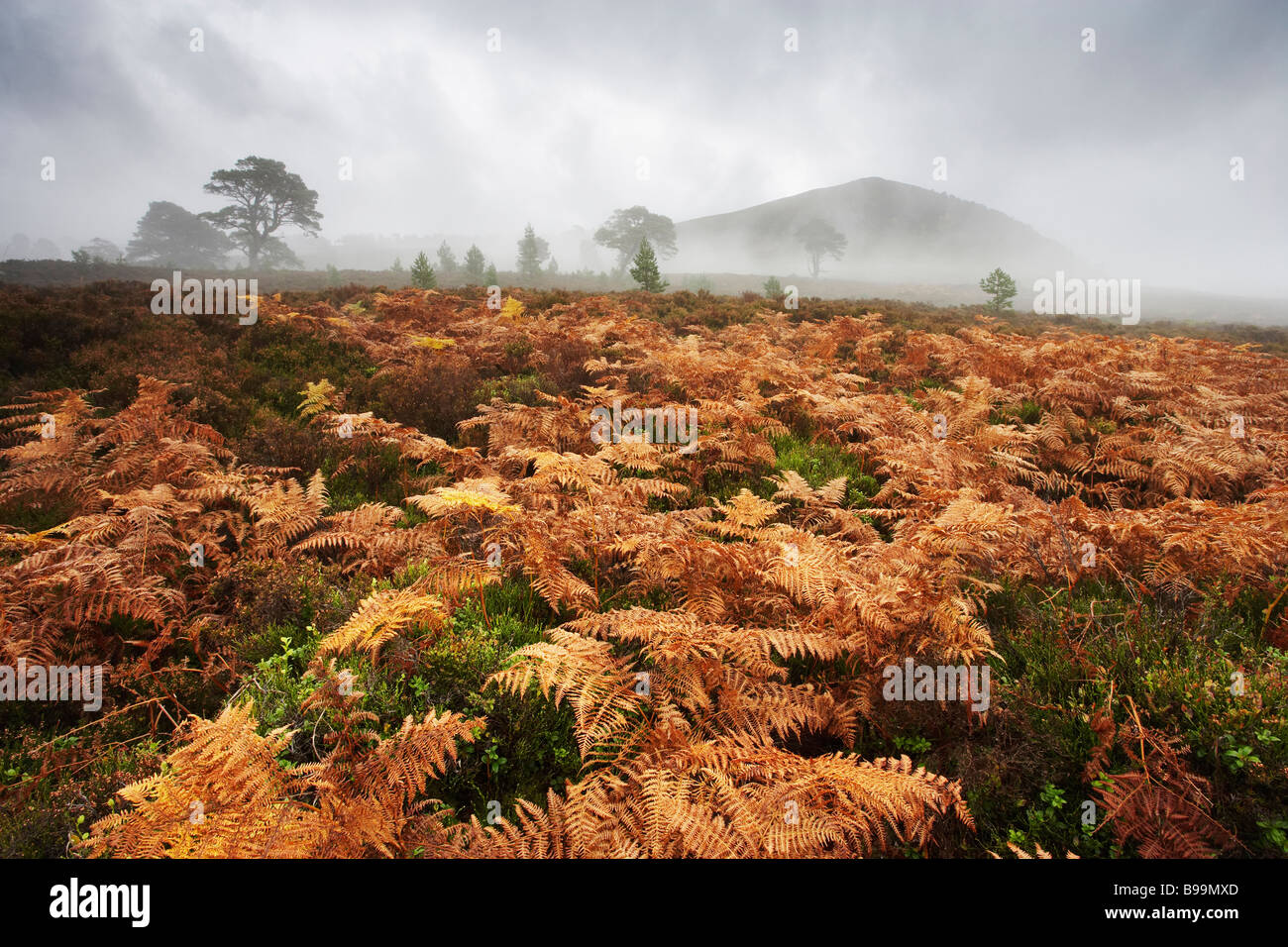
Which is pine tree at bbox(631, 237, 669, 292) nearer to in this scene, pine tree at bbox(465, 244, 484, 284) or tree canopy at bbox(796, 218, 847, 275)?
pine tree at bbox(465, 244, 484, 284)

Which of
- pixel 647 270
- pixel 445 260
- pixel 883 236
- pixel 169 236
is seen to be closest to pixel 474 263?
pixel 445 260

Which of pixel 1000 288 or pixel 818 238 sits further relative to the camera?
pixel 818 238

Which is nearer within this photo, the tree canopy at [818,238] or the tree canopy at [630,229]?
the tree canopy at [630,229]

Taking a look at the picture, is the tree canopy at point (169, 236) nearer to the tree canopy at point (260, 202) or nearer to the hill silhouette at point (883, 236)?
the tree canopy at point (260, 202)

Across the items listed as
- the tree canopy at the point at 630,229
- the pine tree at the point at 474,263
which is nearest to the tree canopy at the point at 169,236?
the pine tree at the point at 474,263

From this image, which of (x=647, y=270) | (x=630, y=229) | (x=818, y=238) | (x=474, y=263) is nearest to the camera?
(x=647, y=270)

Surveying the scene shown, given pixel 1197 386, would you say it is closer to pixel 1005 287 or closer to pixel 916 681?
pixel 916 681

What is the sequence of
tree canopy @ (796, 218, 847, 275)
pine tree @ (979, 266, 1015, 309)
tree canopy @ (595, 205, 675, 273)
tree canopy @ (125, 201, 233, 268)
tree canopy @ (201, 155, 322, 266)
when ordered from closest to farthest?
pine tree @ (979, 266, 1015, 309) < tree canopy @ (201, 155, 322, 266) < tree canopy @ (125, 201, 233, 268) < tree canopy @ (595, 205, 675, 273) < tree canopy @ (796, 218, 847, 275)

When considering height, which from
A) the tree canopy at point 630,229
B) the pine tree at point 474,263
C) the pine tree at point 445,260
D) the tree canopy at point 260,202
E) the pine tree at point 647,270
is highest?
the tree canopy at point 630,229

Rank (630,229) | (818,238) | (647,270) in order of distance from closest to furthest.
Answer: (647,270)
(630,229)
(818,238)

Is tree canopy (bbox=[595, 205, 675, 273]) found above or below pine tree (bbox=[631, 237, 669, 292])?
above

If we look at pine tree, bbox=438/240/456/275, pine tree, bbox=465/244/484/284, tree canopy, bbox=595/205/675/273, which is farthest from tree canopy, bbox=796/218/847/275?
pine tree, bbox=465/244/484/284

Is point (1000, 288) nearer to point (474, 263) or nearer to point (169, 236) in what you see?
point (474, 263)

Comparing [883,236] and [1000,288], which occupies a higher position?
[883,236]
